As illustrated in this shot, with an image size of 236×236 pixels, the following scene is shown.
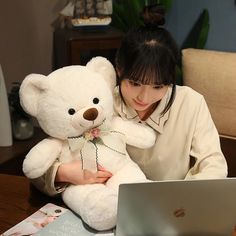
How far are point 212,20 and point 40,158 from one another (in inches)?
62.3

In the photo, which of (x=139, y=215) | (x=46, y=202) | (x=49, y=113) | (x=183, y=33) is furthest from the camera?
(x=183, y=33)

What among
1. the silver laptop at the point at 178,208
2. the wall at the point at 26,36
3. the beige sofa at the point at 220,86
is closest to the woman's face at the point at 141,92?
the silver laptop at the point at 178,208

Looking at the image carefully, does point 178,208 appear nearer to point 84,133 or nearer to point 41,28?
point 84,133

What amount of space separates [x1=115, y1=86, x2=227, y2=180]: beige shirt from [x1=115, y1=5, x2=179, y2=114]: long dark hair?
0.49 ft

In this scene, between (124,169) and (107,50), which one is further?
(107,50)

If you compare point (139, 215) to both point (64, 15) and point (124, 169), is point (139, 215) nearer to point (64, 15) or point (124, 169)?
point (124, 169)

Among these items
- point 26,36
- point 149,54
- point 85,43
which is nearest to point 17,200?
point 149,54

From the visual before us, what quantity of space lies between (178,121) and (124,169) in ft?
1.05

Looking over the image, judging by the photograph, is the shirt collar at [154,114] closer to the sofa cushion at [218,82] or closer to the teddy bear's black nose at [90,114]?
the teddy bear's black nose at [90,114]

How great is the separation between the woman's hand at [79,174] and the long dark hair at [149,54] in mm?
270

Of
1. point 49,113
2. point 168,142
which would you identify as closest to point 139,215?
point 49,113

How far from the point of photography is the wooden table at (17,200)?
1152 millimetres

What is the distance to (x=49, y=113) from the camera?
3.54ft

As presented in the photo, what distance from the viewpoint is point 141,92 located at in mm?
1189
